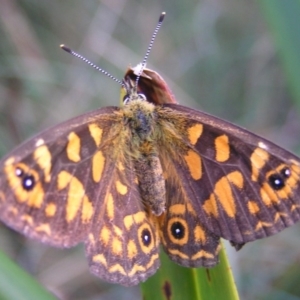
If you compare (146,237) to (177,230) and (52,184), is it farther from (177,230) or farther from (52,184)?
(52,184)

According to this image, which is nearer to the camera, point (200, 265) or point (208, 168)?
point (200, 265)

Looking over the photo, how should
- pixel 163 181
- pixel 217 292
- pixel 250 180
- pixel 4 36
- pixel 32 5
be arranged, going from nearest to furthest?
1. pixel 217 292
2. pixel 250 180
3. pixel 163 181
4. pixel 4 36
5. pixel 32 5

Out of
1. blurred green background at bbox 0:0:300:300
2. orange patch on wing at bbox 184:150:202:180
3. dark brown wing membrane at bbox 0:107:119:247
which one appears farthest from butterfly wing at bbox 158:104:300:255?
blurred green background at bbox 0:0:300:300

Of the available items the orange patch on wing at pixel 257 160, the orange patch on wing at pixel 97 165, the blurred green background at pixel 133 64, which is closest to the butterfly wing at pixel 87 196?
the orange patch on wing at pixel 97 165

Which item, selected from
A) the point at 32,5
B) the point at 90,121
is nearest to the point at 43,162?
the point at 90,121

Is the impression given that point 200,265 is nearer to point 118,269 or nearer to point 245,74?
Answer: point 118,269

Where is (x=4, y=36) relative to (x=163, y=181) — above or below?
above

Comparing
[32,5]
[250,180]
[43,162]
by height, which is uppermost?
[32,5]
